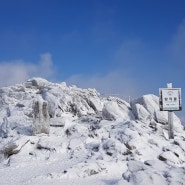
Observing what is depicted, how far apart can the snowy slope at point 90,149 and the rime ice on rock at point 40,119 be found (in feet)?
1.10

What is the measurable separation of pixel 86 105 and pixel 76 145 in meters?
9.45

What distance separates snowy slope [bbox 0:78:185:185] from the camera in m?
9.84

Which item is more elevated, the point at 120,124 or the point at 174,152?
the point at 120,124

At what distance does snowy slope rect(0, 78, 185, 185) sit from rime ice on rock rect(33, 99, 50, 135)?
334mm

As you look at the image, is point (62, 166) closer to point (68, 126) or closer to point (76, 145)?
point (76, 145)

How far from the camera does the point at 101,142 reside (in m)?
14.6

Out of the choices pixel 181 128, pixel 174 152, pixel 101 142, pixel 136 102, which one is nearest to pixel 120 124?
pixel 101 142

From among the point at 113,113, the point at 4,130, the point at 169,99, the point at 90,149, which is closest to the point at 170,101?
the point at 169,99

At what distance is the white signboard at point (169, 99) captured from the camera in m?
16.5

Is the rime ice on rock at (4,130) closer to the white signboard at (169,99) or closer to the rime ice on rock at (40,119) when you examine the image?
the rime ice on rock at (40,119)

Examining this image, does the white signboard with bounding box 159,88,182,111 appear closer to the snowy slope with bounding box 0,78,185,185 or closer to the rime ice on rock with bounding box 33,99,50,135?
the snowy slope with bounding box 0,78,185,185

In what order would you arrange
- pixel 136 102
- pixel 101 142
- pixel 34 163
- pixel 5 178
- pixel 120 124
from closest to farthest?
1. pixel 5 178
2. pixel 34 163
3. pixel 101 142
4. pixel 120 124
5. pixel 136 102

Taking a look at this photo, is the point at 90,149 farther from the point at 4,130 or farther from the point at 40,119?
the point at 4,130

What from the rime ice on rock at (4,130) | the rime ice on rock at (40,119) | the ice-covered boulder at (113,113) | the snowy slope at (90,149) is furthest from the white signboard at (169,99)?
the rime ice on rock at (4,130)
